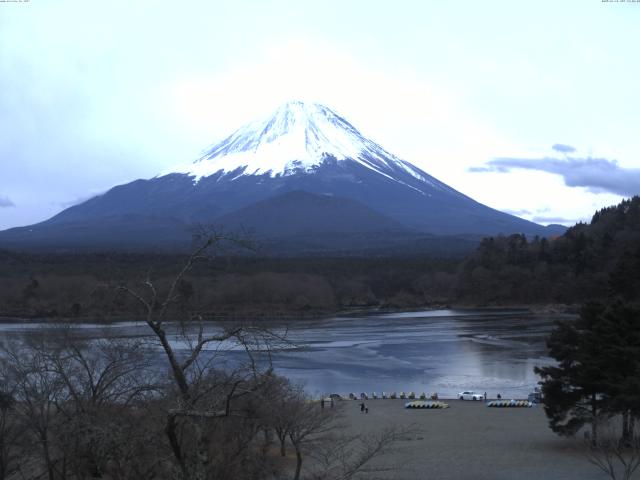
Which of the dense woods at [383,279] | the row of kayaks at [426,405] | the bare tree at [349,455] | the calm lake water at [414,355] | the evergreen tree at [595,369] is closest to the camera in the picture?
the bare tree at [349,455]

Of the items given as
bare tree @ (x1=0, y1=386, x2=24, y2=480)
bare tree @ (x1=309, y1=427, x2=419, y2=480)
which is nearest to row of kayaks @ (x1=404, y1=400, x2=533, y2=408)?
bare tree @ (x1=309, y1=427, x2=419, y2=480)

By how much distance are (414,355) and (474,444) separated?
47.4 ft

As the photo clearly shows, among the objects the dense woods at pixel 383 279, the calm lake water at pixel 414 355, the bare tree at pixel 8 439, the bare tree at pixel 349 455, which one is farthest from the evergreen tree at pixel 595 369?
the dense woods at pixel 383 279

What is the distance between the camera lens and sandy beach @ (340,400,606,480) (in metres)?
12.0

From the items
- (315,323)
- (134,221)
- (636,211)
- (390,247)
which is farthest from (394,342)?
(134,221)

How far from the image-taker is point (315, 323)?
1751 inches

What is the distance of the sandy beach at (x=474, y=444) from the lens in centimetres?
1198

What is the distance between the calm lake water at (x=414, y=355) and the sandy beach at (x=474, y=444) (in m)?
2.37

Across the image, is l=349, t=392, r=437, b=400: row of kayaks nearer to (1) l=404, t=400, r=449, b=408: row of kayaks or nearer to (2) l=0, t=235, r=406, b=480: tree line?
(1) l=404, t=400, r=449, b=408: row of kayaks

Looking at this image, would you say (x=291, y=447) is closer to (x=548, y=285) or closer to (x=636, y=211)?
(x=548, y=285)

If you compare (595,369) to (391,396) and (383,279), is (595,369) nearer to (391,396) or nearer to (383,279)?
(391,396)

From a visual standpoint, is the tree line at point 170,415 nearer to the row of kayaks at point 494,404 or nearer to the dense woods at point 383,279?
the row of kayaks at point 494,404

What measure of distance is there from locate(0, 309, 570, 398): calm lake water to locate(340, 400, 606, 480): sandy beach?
237 centimetres

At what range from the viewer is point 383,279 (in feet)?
216
